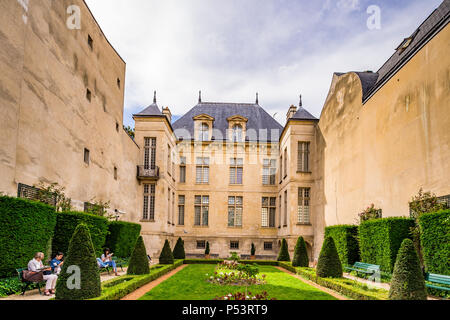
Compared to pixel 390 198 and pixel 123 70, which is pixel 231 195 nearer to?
pixel 123 70

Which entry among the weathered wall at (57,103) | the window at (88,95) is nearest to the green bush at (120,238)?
the weathered wall at (57,103)

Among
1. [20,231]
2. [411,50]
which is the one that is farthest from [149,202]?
[411,50]

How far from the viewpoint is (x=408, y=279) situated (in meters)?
7.77

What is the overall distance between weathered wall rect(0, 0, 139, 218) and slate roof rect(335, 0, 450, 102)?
39.8 ft

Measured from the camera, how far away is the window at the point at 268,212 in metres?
30.1

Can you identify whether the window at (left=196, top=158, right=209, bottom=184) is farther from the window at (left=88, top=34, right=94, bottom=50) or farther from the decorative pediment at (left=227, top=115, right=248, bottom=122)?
the window at (left=88, top=34, right=94, bottom=50)

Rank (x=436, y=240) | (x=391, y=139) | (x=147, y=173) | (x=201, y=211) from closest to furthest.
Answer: (x=436, y=240) → (x=391, y=139) → (x=147, y=173) → (x=201, y=211)

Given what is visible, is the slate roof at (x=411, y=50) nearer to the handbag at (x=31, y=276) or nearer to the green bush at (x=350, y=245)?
the green bush at (x=350, y=245)

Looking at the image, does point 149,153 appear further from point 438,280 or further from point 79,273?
point 438,280

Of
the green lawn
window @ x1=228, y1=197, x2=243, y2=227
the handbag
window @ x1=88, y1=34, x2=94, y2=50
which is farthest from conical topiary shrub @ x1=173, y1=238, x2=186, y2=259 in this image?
the handbag

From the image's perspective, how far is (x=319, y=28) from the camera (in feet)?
32.4

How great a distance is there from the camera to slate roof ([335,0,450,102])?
11.6 meters

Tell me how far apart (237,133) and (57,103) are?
19127 mm

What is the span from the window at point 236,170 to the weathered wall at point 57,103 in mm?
11633
